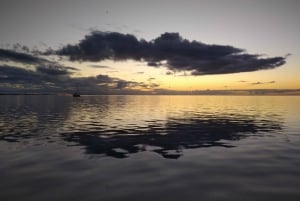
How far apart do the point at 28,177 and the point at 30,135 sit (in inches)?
615

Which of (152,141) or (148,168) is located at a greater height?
(148,168)

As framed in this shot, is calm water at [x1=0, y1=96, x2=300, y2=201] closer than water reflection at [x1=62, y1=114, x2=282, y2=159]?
Yes

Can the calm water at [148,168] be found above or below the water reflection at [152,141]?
above

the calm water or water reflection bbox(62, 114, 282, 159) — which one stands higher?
the calm water

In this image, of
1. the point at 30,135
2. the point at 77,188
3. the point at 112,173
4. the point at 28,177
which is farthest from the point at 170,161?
the point at 30,135

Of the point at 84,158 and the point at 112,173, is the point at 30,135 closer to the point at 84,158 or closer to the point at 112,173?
the point at 84,158

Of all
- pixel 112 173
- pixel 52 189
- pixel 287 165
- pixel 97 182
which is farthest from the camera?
pixel 287 165

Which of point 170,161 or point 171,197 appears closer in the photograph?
point 171,197

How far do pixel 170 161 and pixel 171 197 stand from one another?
6.36 meters

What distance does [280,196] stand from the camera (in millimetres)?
11750

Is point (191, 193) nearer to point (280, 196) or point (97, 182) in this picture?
point (280, 196)

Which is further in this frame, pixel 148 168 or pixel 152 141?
pixel 152 141

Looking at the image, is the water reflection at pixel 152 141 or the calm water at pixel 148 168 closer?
the calm water at pixel 148 168

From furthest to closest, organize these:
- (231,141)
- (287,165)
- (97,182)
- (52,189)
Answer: (231,141), (287,165), (97,182), (52,189)
